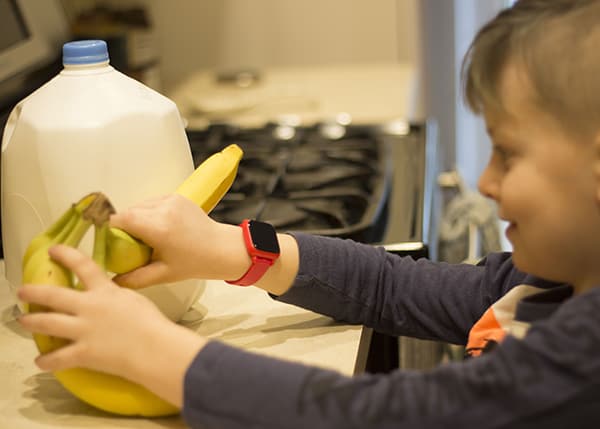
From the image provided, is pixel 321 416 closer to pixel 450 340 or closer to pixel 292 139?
pixel 450 340

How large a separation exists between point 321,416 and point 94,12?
65.3 inches

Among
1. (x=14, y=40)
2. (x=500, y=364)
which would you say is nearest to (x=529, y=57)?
(x=500, y=364)

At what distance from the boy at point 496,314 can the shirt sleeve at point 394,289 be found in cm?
7

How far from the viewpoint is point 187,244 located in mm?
762

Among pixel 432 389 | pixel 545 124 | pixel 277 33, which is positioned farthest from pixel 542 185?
pixel 277 33

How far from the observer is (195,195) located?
788mm

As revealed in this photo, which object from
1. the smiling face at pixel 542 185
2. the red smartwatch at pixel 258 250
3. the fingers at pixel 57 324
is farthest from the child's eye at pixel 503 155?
the fingers at pixel 57 324

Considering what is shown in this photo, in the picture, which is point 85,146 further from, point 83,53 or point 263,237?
point 263,237

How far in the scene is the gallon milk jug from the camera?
740 millimetres

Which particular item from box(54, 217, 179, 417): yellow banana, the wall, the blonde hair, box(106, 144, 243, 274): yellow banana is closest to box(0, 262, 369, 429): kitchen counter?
box(54, 217, 179, 417): yellow banana

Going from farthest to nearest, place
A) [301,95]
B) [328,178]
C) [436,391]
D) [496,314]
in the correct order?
1. [301,95]
2. [328,178]
3. [496,314]
4. [436,391]

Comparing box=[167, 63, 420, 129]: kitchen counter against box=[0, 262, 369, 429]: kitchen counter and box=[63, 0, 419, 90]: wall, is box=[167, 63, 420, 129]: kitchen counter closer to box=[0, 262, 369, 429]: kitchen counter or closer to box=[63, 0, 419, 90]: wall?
box=[63, 0, 419, 90]: wall

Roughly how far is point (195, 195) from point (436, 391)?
310 mm

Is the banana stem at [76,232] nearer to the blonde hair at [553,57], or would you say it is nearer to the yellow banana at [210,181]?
the yellow banana at [210,181]
